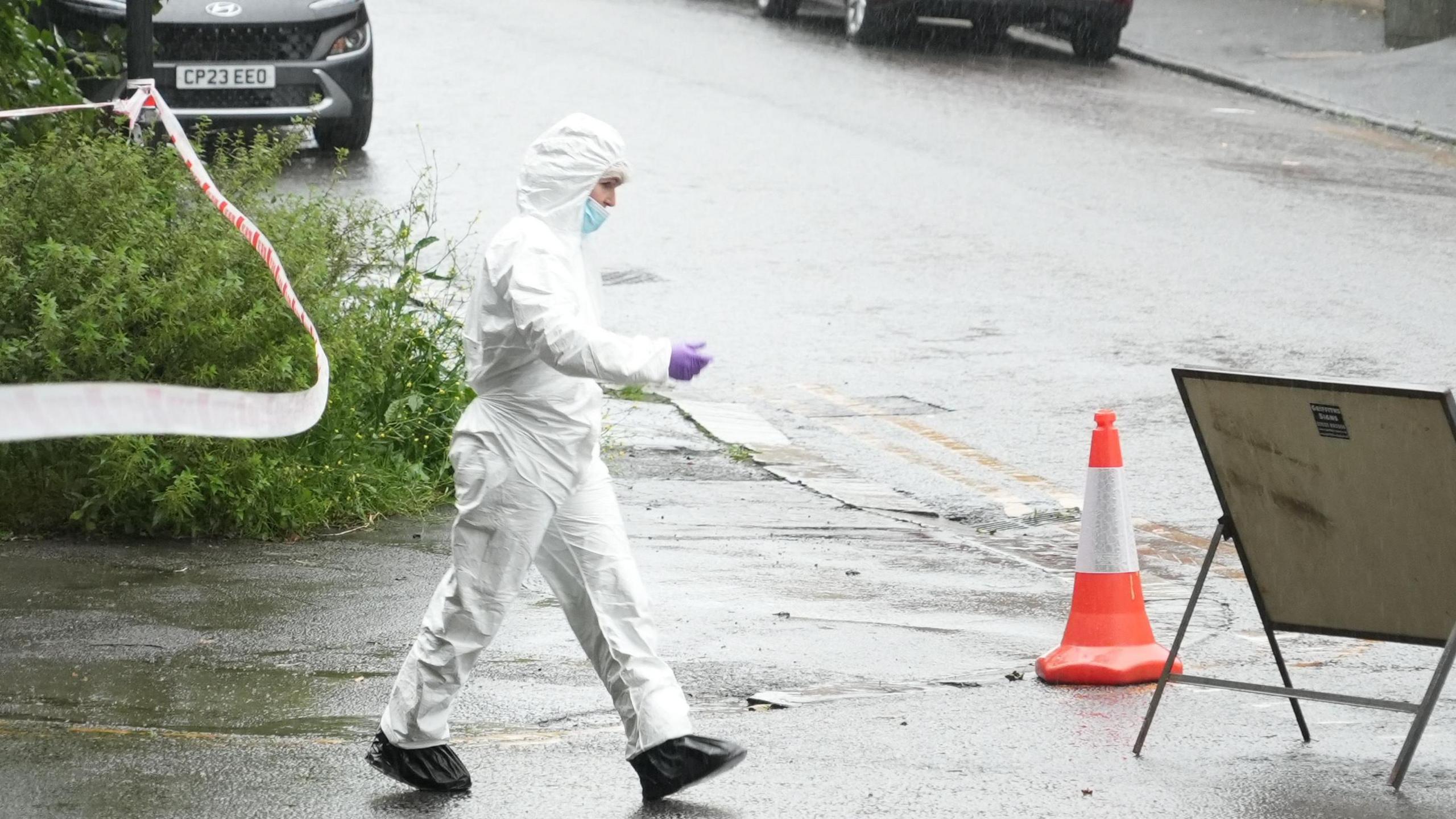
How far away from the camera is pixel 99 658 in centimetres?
611

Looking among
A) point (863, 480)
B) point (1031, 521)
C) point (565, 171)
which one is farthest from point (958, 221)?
point (565, 171)

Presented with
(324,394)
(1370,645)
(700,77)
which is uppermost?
(324,394)

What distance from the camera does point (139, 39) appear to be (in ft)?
27.0

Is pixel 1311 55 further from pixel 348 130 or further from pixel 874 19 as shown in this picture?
pixel 348 130

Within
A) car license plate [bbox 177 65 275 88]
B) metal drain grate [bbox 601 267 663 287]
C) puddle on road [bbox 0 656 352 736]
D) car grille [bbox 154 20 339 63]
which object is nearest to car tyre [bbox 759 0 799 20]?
car grille [bbox 154 20 339 63]

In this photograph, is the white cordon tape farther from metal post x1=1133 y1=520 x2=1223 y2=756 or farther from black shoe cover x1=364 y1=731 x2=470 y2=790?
metal post x1=1133 y1=520 x2=1223 y2=756

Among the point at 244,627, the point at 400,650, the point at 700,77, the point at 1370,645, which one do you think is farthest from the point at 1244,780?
the point at 700,77

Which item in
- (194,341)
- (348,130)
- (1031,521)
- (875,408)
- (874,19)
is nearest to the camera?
(194,341)

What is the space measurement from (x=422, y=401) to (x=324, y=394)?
9.95 feet

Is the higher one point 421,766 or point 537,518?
point 537,518

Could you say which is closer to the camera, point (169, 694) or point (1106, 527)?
point (169, 694)

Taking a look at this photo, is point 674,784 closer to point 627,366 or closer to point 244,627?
point 627,366

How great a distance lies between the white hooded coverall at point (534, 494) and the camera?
16.6 feet

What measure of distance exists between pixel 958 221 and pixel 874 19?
24.1 feet
